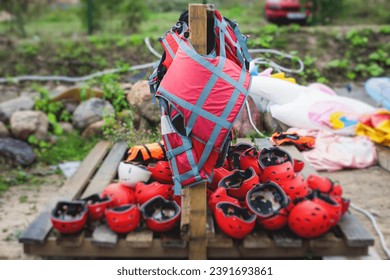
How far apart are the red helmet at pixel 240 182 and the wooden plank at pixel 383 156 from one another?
75.0 inches

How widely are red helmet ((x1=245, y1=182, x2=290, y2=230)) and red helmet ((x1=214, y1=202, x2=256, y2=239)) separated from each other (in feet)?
0.16

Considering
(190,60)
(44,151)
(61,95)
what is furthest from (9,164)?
(190,60)

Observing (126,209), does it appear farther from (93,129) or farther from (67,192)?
(93,129)

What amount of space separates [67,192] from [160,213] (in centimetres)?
86

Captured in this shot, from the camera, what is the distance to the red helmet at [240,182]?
3.19 metres

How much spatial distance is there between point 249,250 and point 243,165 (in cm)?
75

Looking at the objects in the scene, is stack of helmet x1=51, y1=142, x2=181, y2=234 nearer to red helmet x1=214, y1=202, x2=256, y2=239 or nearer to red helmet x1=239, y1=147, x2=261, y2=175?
red helmet x1=214, y1=202, x2=256, y2=239

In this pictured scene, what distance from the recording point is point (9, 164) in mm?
5652

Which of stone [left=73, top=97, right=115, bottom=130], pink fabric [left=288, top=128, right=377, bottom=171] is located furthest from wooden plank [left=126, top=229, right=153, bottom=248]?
stone [left=73, top=97, right=115, bottom=130]

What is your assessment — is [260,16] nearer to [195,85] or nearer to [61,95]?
[61,95]

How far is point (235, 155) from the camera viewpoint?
11.7 ft

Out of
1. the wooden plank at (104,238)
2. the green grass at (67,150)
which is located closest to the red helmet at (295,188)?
the wooden plank at (104,238)

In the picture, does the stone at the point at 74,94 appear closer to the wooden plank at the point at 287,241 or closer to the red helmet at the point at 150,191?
the red helmet at the point at 150,191

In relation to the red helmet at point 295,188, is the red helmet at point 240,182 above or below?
below
